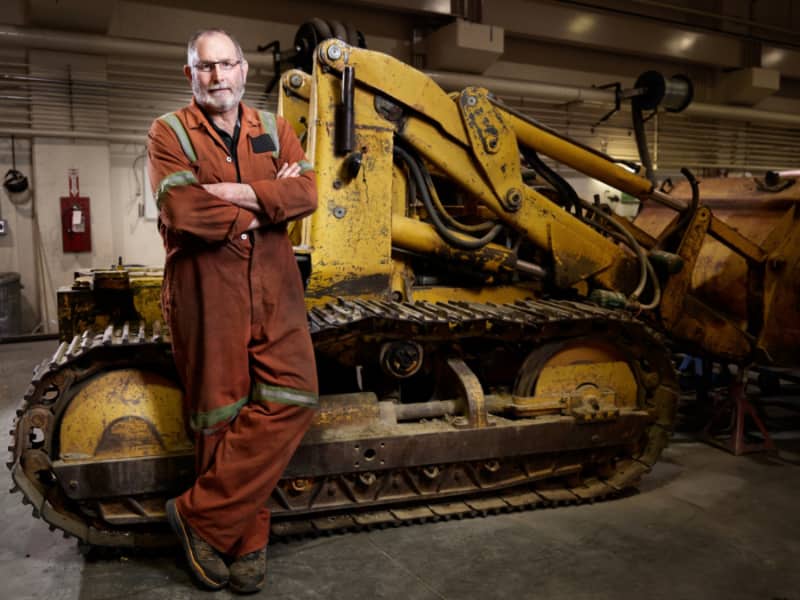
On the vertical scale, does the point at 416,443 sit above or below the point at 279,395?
below

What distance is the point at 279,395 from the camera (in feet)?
10.7

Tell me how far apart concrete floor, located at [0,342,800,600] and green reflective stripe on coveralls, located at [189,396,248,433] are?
708mm

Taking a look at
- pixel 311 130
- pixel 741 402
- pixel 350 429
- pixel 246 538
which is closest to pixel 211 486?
pixel 246 538

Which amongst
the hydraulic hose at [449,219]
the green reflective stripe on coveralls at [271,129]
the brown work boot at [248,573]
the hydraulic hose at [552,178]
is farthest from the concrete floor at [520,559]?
the hydraulic hose at [552,178]

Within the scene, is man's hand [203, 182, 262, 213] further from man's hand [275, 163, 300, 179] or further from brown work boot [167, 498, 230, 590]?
brown work boot [167, 498, 230, 590]

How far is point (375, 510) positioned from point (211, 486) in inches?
42.2

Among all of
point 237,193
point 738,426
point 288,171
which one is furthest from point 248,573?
point 738,426

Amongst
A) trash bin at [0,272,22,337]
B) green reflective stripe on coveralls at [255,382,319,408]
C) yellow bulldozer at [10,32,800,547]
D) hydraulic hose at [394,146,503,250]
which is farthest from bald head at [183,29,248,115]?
trash bin at [0,272,22,337]

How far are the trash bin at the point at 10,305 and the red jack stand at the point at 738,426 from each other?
7.89 metres

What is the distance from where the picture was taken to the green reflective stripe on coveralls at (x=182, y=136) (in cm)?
311

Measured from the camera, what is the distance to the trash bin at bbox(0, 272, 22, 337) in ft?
29.4

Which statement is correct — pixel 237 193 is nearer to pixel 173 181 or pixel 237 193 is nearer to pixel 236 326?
pixel 173 181

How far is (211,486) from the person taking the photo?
3180 mm

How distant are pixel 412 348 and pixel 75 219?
7.12m
